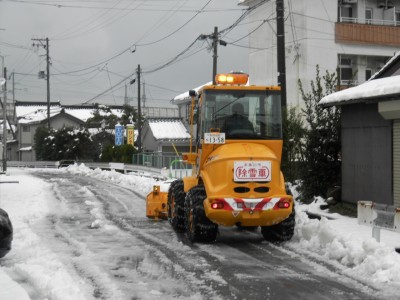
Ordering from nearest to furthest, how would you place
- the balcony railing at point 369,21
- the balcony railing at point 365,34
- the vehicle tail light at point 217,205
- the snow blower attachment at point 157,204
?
the vehicle tail light at point 217,205 < the snow blower attachment at point 157,204 < the balcony railing at point 365,34 < the balcony railing at point 369,21

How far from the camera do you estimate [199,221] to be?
10.4 metres

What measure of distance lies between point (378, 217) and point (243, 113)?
3309 mm

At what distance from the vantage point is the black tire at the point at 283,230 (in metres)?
10.7

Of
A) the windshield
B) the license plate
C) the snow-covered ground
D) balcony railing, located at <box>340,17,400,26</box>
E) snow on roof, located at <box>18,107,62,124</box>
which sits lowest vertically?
the snow-covered ground

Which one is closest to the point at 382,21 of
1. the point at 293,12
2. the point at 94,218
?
the point at 293,12

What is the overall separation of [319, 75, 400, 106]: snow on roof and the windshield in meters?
2.80

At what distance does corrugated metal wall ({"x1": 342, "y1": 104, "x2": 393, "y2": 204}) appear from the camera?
A: 13.5 meters

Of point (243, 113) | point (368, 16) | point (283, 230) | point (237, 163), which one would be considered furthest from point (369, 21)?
point (237, 163)

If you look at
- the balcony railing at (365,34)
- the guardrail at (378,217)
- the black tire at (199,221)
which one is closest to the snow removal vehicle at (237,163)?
the black tire at (199,221)

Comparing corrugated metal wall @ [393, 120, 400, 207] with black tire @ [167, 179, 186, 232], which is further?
corrugated metal wall @ [393, 120, 400, 207]

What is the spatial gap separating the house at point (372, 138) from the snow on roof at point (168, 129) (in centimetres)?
3051

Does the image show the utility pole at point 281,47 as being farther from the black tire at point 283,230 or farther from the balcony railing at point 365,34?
the balcony railing at point 365,34

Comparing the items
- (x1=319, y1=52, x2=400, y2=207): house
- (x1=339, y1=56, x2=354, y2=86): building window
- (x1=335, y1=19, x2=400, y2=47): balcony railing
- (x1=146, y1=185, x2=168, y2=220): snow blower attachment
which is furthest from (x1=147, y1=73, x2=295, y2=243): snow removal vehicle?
(x1=339, y1=56, x2=354, y2=86): building window

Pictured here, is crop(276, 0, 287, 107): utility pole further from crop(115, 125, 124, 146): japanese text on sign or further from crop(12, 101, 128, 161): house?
crop(12, 101, 128, 161): house
